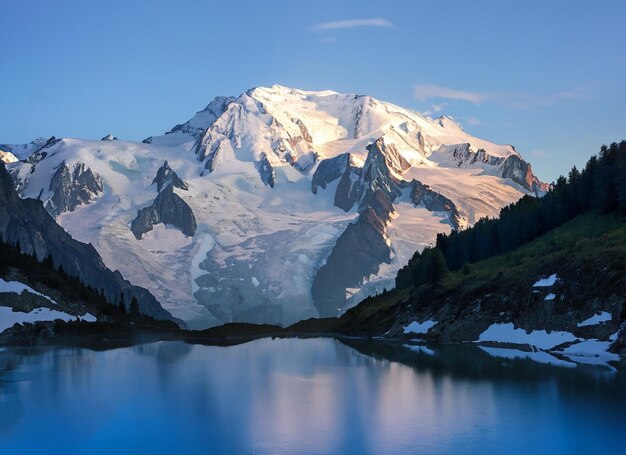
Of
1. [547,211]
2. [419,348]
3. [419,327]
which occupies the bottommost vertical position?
[419,348]

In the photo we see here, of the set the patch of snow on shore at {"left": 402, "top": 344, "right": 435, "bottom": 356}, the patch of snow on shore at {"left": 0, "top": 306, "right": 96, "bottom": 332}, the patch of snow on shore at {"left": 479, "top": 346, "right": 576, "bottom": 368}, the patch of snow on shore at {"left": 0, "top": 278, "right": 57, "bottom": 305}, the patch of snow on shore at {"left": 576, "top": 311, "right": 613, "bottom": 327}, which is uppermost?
the patch of snow on shore at {"left": 0, "top": 278, "right": 57, "bottom": 305}

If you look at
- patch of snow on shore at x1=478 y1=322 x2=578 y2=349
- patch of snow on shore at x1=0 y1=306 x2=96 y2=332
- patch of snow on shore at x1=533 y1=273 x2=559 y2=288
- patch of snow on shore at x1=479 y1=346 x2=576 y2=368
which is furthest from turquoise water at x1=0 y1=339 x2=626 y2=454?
patch of snow on shore at x1=0 y1=306 x2=96 y2=332

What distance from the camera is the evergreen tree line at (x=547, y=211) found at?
412ft

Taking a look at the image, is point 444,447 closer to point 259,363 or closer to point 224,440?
point 224,440

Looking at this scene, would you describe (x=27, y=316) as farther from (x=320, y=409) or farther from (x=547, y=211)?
(x=320, y=409)

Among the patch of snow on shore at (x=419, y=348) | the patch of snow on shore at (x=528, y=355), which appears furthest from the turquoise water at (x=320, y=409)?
the patch of snow on shore at (x=419, y=348)

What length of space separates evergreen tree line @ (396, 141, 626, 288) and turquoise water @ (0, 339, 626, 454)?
162 ft

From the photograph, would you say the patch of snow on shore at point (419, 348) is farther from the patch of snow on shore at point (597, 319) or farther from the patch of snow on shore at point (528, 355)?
the patch of snow on shore at point (597, 319)

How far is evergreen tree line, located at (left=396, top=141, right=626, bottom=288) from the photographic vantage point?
412 ft

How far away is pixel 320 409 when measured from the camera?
5503cm

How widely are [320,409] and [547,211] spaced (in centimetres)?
10515

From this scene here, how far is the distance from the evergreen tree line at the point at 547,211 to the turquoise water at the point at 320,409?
49.3 metres

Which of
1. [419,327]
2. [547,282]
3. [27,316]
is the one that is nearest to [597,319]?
[547,282]

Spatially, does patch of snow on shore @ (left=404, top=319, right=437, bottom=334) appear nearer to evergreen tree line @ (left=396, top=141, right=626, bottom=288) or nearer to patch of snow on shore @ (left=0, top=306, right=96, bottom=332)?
evergreen tree line @ (left=396, top=141, right=626, bottom=288)
